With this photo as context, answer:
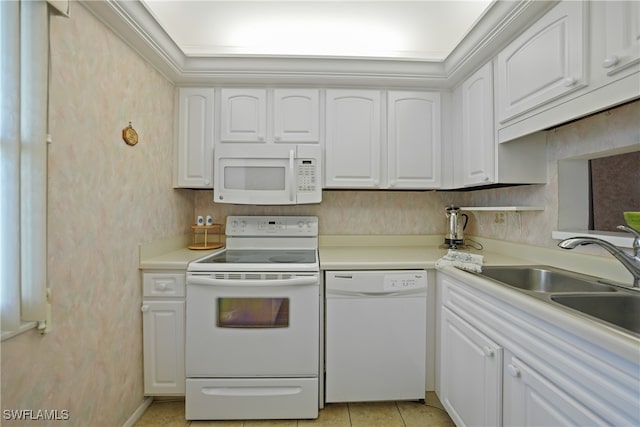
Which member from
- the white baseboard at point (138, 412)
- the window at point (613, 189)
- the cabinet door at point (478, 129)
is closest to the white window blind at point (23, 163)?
the white baseboard at point (138, 412)

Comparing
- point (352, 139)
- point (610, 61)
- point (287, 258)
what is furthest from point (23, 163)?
point (610, 61)

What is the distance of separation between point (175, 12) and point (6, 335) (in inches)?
78.8

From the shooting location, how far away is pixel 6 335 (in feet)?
2.95

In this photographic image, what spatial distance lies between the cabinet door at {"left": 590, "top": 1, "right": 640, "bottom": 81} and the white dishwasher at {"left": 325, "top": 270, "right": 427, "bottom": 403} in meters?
1.21

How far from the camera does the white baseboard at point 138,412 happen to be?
152cm

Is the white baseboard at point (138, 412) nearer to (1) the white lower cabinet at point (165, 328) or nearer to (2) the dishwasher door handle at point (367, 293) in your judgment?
(1) the white lower cabinet at point (165, 328)

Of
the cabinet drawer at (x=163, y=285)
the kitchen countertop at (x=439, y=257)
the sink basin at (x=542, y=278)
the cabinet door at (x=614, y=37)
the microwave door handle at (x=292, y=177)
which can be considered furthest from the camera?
the microwave door handle at (x=292, y=177)

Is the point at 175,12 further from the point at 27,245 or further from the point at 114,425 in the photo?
the point at 114,425

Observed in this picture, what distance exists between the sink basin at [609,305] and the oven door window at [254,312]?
4.10 ft

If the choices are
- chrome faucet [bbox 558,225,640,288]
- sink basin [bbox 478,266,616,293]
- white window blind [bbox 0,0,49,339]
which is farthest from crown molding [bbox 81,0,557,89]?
sink basin [bbox 478,266,616,293]

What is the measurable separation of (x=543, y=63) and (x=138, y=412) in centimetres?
277

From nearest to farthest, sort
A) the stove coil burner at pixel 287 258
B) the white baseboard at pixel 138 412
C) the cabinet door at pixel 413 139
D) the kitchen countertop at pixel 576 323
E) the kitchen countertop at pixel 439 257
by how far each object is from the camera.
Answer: the kitchen countertop at pixel 576 323
the kitchen countertop at pixel 439 257
the white baseboard at pixel 138 412
the stove coil burner at pixel 287 258
the cabinet door at pixel 413 139

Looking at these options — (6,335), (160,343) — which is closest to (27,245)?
(6,335)

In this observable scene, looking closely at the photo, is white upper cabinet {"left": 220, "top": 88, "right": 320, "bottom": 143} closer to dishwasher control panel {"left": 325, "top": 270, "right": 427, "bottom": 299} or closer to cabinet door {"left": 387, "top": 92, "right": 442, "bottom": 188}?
cabinet door {"left": 387, "top": 92, "right": 442, "bottom": 188}
